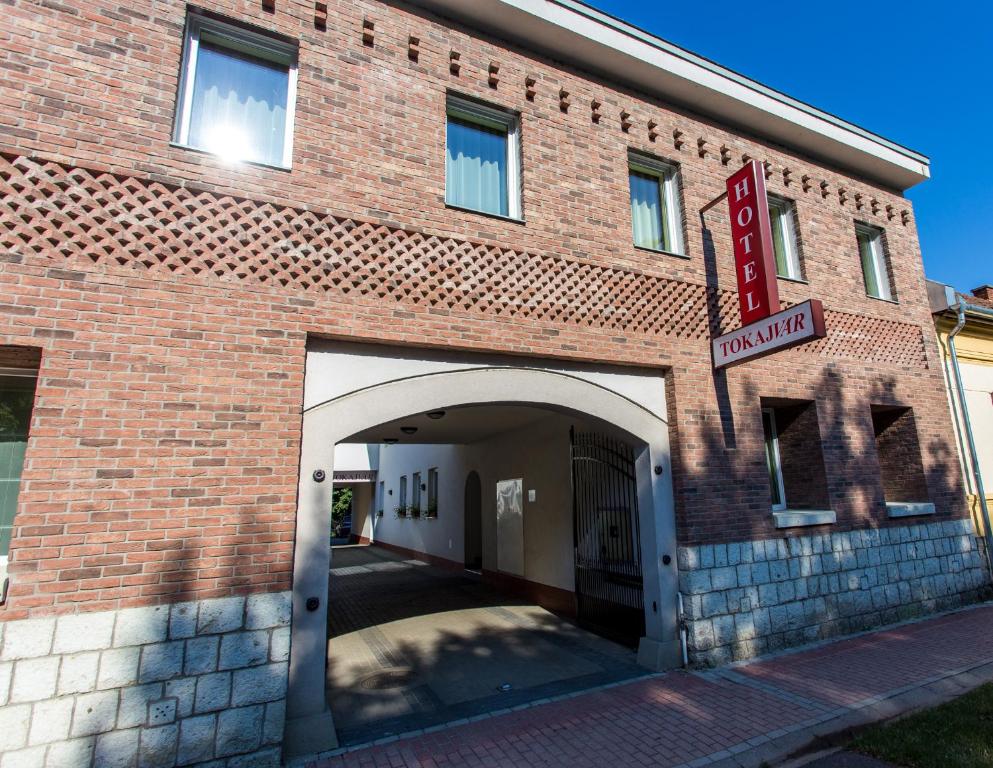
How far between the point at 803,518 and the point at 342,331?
6321 millimetres

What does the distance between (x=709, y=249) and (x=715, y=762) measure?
19.4ft

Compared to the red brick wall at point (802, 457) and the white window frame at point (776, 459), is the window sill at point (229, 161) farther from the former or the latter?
the red brick wall at point (802, 457)

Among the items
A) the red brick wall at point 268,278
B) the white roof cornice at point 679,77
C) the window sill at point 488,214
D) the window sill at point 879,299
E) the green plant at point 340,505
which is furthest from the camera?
the green plant at point 340,505

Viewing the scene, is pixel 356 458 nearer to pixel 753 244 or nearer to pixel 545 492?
pixel 545 492

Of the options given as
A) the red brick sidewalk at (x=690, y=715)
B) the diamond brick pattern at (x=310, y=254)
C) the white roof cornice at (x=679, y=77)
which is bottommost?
the red brick sidewalk at (x=690, y=715)

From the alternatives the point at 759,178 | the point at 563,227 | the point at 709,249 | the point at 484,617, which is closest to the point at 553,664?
the point at 484,617

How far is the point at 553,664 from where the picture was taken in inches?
250

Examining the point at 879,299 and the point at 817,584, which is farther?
the point at 879,299

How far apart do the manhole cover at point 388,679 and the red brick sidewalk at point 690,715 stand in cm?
132

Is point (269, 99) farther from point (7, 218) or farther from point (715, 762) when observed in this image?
→ point (715, 762)

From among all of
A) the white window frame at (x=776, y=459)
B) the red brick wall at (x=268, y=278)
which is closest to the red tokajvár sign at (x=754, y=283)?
the red brick wall at (x=268, y=278)

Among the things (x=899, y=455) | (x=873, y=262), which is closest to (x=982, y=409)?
(x=899, y=455)

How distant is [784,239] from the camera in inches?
Answer: 332

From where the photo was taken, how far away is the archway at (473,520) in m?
13.0
